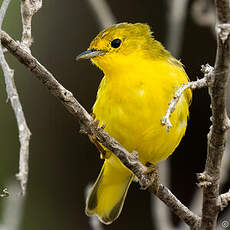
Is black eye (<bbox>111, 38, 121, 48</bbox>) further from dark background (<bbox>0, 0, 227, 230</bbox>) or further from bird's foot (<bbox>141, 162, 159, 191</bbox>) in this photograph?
dark background (<bbox>0, 0, 227, 230</bbox>)

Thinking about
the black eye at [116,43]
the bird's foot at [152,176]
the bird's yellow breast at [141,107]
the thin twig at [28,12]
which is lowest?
the bird's foot at [152,176]

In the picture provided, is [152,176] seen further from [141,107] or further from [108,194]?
[108,194]

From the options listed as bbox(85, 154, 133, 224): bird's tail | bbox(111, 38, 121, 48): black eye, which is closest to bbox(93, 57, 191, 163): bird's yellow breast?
bbox(111, 38, 121, 48): black eye

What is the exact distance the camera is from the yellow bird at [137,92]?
3959mm

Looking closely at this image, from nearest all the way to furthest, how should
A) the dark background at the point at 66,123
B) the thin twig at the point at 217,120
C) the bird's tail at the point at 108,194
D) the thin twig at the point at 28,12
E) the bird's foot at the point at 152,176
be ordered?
the thin twig at the point at 217,120 → the thin twig at the point at 28,12 → the bird's foot at the point at 152,176 → the bird's tail at the point at 108,194 → the dark background at the point at 66,123

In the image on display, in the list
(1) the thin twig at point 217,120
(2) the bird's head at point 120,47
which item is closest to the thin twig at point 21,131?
(1) the thin twig at point 217,120

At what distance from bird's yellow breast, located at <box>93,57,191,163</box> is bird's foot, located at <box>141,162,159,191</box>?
0.17 metres

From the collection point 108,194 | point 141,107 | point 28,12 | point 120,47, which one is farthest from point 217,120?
point 108,194

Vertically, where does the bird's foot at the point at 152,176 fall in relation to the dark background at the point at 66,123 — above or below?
below

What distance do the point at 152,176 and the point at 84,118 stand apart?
42.6 inches

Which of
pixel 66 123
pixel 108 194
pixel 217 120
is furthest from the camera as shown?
pixel 66 123

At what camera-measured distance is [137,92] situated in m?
3.97

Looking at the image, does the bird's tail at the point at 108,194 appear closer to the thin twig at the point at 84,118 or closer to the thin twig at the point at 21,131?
the thin twig at the point at 84,118

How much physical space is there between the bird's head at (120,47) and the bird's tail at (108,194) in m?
1.08
